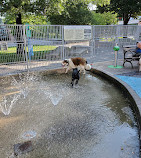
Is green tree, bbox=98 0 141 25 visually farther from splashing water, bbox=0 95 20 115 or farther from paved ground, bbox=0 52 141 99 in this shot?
splashing water, bbox=0 95 20 115

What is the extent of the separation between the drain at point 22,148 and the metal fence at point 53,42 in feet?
19.6

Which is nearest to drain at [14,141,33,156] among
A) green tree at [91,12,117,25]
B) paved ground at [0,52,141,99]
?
paved ground at [0,52,141,99]

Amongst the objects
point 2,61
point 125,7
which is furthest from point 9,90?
point 125,7

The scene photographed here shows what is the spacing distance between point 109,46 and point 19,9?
5773mm

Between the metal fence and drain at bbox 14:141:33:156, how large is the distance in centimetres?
597

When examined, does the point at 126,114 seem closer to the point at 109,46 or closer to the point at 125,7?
the point at 109,46

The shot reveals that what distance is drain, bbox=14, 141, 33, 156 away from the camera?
→ 3047 millimetres

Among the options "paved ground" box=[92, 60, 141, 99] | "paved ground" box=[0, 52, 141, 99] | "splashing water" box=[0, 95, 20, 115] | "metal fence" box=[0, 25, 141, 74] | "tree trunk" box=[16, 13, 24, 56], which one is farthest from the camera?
"metal fence" box=[0, 25, 141, 74]

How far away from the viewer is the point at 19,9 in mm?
10016

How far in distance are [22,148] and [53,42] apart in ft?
22.6

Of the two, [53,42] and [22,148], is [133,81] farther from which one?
[22,148]

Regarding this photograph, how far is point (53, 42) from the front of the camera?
926cm

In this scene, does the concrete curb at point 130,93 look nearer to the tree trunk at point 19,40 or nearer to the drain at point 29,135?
the drain at point 29,135

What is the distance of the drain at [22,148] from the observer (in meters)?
3.05
